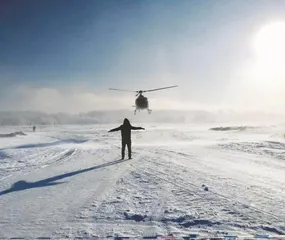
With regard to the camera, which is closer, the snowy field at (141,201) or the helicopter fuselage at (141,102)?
the snowy field at (141,201)

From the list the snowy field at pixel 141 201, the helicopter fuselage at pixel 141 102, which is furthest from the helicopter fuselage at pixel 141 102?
the snowy field at pixel 141 201

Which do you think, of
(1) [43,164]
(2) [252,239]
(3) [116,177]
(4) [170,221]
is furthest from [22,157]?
(2) [252,239]

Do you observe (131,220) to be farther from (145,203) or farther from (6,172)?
(6,172)

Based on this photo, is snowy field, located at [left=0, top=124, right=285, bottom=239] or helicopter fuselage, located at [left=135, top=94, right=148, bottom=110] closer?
snowy field, located at [left=0, top=124, right=285, bottom=239]

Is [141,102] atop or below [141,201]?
atop

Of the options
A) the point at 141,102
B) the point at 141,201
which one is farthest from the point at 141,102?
the point at 141,201

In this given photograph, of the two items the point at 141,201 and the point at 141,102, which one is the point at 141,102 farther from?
the point at 141,201

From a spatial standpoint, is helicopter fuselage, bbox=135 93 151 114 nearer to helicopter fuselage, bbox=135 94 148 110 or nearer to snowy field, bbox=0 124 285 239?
helicopter fuselage, bbox=135 94 148 110

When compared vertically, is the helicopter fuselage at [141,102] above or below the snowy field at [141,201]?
above

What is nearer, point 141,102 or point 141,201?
point 141,201

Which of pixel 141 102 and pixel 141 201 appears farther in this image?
pixel 141 102

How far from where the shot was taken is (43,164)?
15.8 metres

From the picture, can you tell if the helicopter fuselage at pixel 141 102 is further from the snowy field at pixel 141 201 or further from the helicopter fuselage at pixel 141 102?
the snowy field at pixel 141 201

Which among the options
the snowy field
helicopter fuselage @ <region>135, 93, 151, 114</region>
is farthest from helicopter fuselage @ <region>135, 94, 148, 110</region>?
the snowy field
